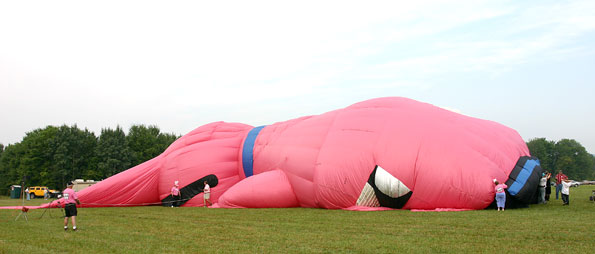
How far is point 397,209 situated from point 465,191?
2.11 m

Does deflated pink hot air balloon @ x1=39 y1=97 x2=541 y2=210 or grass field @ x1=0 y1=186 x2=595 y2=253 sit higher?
deflated pink hot air balloon @ x1=39 y1=97 x2=541 y2=210

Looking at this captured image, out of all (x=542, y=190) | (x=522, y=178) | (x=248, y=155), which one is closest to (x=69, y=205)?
(x=248, y=155)

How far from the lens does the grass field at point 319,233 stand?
26.9 ft

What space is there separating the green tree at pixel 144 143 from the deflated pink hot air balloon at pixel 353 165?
38.7 metres

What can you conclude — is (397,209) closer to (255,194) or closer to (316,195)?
(316,195)

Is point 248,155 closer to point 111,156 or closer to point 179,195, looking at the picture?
point 179,195

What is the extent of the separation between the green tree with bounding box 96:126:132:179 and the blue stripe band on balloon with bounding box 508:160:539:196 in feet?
152

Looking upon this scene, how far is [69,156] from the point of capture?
175 ft

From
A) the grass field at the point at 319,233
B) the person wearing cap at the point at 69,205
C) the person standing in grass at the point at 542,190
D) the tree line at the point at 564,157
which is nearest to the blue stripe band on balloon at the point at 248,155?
the grass field at the point at 319,233

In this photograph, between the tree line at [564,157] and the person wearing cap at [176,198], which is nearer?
the person wearing cap at [176,198]

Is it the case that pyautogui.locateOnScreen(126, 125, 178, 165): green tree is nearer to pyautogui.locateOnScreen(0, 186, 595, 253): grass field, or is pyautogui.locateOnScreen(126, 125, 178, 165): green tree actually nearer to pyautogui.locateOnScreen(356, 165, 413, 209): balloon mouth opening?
pyautogui.locateOnScreen(0, 186, 595, 253): grass field

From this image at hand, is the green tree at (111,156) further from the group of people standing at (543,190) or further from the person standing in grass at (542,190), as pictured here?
the person standing in grass at (542,190)

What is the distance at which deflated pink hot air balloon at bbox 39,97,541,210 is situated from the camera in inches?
573

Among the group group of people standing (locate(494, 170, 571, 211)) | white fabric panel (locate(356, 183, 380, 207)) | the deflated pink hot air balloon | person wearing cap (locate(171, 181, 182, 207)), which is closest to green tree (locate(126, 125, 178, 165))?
the deflated pink hot air balloon
